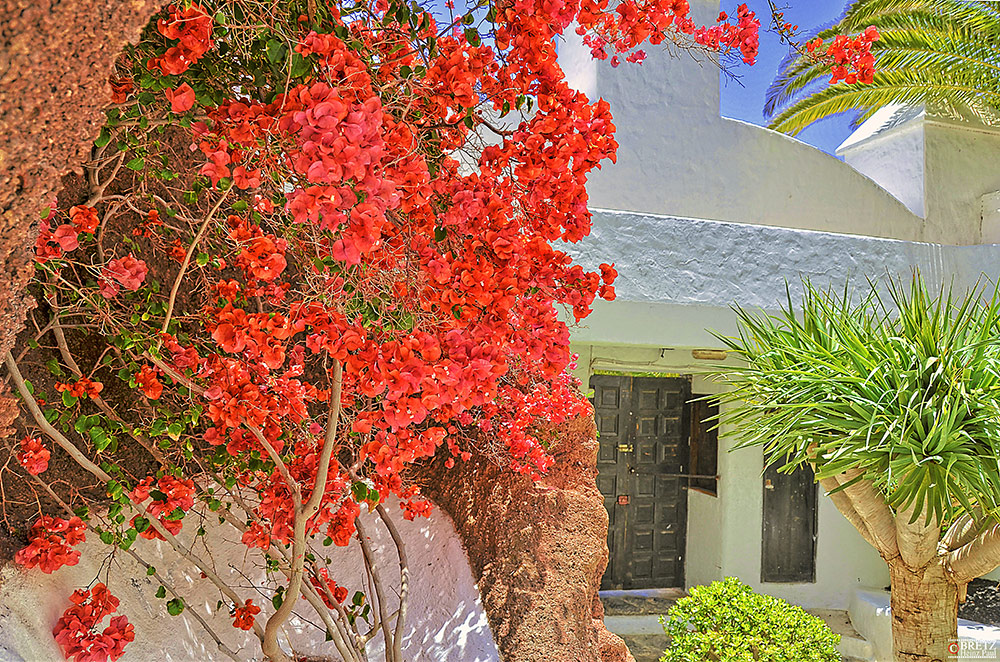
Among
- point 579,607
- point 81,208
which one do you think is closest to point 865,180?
point 579,607

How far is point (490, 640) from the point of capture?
3.00 m

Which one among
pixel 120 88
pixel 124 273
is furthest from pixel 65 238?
pixel 120 88

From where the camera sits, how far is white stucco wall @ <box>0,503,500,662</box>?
73.3 inches

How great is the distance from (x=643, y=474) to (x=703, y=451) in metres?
0.69

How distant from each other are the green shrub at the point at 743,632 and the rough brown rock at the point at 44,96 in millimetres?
4528

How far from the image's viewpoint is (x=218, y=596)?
104 inches

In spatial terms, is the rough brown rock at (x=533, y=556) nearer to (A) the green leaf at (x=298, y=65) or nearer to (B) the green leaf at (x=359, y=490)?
(B) the green leaf at (x=359, y=490)

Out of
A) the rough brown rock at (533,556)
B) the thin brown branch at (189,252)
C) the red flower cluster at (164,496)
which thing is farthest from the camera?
the rough brown rock at (533,556)

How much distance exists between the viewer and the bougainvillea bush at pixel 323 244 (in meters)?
1.33

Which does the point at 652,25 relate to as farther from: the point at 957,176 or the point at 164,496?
the point at 957,176

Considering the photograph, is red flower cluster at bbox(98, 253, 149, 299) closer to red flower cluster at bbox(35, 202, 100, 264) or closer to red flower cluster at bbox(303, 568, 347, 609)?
red flower cluster at bbox(35, 202, 100, 264)

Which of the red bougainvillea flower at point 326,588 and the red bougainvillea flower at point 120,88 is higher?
the red bougainvillea flower at point 120,88

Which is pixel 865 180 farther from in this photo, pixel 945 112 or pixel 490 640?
pixel 490 640

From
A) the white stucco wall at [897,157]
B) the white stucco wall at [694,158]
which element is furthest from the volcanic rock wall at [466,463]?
the white stucco wall at [897,157]
